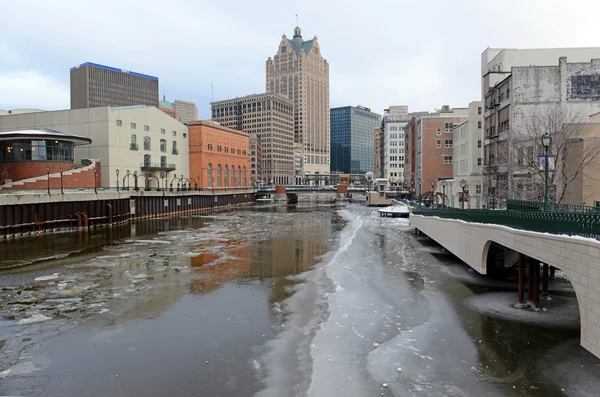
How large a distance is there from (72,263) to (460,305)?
2630 centimetres

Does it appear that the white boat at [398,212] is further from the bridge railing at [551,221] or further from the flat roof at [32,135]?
the flat roof at [32,135]

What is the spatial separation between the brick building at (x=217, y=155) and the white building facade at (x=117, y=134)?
9654 mm

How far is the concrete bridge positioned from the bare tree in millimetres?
9206

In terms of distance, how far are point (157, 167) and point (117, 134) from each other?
12.7 m

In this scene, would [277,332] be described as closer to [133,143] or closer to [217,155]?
[133,143]

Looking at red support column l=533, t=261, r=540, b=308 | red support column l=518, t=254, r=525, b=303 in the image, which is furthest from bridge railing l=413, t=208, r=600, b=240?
red support column l=533, t=261, r=540, b=308

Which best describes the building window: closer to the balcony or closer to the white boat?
the balcony

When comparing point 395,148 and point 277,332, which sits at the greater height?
point 395,148

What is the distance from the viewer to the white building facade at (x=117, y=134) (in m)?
77.3

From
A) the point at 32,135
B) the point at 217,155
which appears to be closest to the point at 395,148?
the point at 217,155

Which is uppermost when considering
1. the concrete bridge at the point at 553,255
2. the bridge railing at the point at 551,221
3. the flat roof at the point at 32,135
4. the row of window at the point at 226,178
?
the flat roof at the point at 32,135

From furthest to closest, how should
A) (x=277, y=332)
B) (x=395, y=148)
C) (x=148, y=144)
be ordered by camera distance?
(x=395, y=148) < (x=148, y=144) < (x=277, y=332)

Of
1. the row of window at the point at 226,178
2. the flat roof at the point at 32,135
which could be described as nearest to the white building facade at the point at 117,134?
the flat roof at the point at 32,135

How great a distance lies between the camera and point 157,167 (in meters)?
90.0
